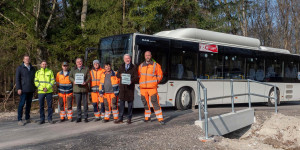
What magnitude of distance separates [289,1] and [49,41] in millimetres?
26266

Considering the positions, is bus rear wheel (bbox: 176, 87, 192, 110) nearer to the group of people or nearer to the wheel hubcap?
the wheel hubcap

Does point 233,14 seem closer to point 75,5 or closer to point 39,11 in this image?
point 75,5

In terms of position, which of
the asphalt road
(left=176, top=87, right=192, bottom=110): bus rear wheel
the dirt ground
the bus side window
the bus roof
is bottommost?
the dirt ground

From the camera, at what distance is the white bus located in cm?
1001

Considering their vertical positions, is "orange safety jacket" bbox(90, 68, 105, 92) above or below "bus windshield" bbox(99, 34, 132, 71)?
below

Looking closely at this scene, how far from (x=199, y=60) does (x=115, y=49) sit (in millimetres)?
3491

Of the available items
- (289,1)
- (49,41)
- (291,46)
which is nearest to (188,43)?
(49,41)

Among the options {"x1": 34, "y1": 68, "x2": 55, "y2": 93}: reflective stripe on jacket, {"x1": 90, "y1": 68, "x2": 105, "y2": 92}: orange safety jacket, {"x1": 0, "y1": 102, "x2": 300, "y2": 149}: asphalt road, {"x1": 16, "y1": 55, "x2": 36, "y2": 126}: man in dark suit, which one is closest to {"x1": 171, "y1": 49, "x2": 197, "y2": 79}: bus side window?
{"x1": 0, "y1": 102, "x2": 300, "y2": 149}: asphalt road

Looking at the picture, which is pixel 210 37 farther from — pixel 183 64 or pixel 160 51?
pixel 160 51

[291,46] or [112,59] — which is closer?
[112,59]

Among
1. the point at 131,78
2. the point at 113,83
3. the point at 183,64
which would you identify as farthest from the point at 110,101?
the point at 183,64

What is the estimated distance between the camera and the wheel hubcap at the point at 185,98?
1093cm

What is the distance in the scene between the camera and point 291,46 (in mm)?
34156

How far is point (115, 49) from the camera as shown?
32.9 feet
